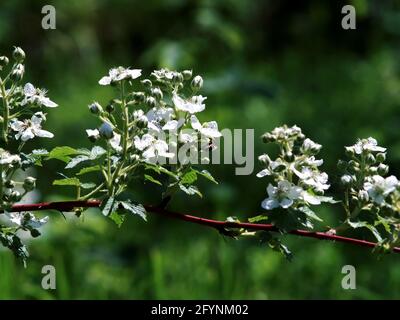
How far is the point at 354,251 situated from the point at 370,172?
79.0 inches

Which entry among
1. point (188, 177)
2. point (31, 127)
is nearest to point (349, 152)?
point (188, 177)

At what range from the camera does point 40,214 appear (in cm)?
281

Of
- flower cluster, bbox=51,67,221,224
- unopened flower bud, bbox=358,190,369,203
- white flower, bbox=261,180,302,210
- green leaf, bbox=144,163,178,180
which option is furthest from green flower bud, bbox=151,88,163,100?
unopened flower bud, bbox=358,190,369,203

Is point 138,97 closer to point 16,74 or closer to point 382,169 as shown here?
point 16,74

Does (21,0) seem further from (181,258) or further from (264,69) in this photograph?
(181,258)

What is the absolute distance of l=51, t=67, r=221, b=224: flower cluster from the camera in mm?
1025

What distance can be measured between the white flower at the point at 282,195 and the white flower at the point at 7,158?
35 centimetres

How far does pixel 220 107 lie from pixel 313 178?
109 inches

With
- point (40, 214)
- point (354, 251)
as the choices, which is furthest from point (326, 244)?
point (40, 214)

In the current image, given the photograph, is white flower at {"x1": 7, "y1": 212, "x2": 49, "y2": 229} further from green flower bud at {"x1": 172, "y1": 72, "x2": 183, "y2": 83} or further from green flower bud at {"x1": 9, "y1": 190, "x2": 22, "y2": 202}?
green flower bud at {"x1": 172, "y1": 72, "x2": 183, "y2": 83}

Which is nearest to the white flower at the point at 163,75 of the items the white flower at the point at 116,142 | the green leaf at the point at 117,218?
the white flower at the point at 116,142

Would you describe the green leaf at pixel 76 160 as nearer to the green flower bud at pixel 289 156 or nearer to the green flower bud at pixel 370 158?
the green flower bud at pixel 289 156

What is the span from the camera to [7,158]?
1.03m

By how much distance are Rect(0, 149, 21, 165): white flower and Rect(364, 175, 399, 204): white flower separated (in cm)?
50
